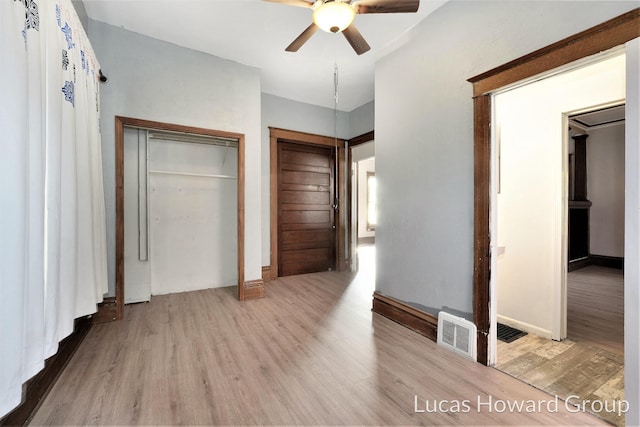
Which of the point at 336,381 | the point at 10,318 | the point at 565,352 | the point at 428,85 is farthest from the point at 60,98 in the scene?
the point at 565,352

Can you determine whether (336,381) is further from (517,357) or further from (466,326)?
(517,357)

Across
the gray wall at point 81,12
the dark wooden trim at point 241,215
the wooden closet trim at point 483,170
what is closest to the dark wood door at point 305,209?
the dark wooden trim at point 241,215

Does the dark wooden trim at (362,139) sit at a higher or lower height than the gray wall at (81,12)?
lower

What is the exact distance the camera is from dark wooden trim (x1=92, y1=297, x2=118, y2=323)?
2.51 metres

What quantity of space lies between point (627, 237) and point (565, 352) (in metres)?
1.30

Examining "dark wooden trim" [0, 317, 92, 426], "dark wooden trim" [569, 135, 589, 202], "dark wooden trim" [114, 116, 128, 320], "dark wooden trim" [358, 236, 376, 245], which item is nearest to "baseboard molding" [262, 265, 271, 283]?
"dark wooden trim" [114, 116, 128, 320]

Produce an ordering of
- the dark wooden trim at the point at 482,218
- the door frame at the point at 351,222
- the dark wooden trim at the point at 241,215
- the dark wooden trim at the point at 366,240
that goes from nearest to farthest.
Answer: the dark wooden trim at the point at 482,218 → the dark wooden trim at the point at 241,215 → the door frame at the point at 351,222 → the dark wooden trim at the point at 366,240

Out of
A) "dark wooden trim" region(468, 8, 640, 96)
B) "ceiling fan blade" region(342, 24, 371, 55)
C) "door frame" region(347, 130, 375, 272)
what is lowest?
"door frame" region(347, 130, 375, 272)

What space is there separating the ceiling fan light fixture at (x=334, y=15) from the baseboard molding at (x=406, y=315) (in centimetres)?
233

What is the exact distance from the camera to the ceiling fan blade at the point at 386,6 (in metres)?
1.71

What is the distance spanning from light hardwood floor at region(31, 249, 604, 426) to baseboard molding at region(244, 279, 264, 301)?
0.47 meters

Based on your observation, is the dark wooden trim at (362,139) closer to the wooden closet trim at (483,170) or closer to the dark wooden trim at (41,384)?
the wooden closet trim at (483,170)

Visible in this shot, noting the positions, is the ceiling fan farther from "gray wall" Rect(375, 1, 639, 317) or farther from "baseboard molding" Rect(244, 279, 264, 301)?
"baseboard molding" Rect(244, 279, 264, 301)

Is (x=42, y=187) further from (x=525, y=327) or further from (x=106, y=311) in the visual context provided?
(x=525, y=327)
